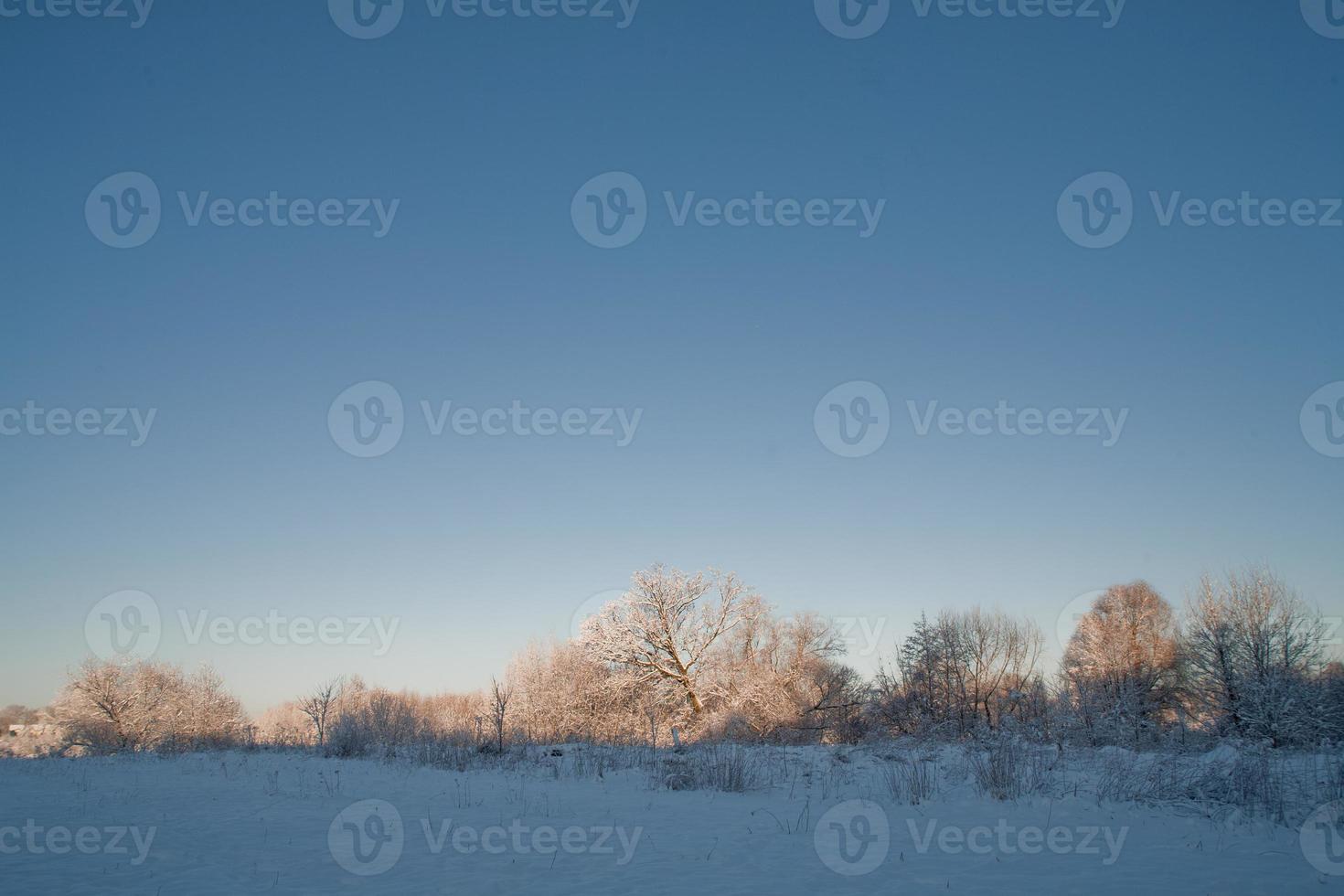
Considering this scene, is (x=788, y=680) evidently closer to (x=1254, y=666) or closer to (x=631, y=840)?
(x=1254, y=666)

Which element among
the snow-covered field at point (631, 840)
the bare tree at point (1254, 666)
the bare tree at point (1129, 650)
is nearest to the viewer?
the snow-covered field at point (631, 840)

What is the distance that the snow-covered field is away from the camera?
25.0 feet

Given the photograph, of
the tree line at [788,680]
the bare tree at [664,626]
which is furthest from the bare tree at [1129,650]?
the bare tree at [664,626]

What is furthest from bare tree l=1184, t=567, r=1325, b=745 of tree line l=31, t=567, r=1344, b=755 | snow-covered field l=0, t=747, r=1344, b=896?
snow-covered field l=0, t=747, r=1344, b=896

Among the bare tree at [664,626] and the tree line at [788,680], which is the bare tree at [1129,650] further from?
the bare tree at [664,626]

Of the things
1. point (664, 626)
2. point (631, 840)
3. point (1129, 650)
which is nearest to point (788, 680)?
point (664, 626)

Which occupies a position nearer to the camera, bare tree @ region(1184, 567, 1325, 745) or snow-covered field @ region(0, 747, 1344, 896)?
snow-covered field @ region(0, 747, 1344, 896)

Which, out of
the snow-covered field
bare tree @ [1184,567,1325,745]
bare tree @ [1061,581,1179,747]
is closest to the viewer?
the snow-covered field

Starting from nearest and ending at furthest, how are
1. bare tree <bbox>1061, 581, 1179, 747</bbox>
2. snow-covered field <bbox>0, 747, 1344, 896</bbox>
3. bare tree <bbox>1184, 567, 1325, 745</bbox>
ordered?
snow-covered field <bbox>0, 747, 1344, 896</bbox>, bare tree <bbox>1184, 567, 1325, 745</bbox>, bare tree <bbox>1061, 581, 1179, 747</bbox>

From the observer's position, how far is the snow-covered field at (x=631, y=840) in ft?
25.0

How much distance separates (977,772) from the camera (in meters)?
13.6

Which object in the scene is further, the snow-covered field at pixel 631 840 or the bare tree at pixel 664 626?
the bare tree at pixel 664 626

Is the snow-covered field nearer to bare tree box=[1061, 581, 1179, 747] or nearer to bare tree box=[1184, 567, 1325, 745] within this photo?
bare tree box=[1184, 567, 1325, 745]

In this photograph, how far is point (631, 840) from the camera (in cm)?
996
